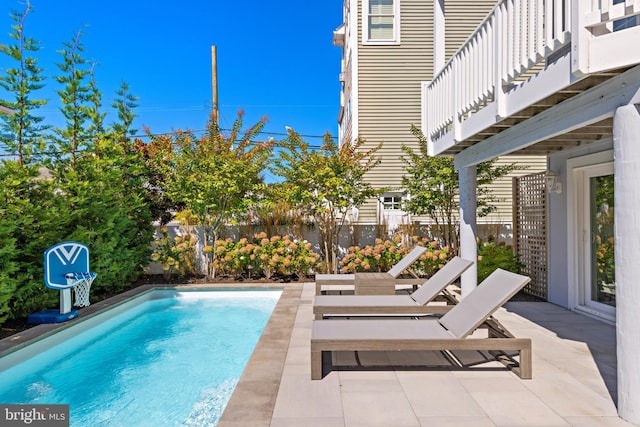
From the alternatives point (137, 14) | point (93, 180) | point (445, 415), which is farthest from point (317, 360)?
point (137, 14)

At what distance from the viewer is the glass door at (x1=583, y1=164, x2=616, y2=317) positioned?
5.89 m

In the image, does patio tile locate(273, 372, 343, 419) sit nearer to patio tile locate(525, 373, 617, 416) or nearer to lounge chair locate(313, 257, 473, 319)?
lounge chair locate(313, 257, 473, 319)

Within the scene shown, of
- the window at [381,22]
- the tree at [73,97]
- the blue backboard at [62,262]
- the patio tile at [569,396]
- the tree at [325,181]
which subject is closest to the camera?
the patio tile at [569,396]

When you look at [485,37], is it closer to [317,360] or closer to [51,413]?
[317,360]

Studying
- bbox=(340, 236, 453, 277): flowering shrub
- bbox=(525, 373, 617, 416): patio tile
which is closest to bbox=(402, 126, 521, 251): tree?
bbox=(340, 236, 453, 277): flowering shrub

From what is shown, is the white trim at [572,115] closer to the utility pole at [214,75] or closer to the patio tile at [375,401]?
the patio tile at [375,401]

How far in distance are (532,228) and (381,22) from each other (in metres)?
8.15

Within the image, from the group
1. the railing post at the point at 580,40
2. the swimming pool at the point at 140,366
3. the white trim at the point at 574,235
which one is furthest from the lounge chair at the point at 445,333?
the white trim at the point at 574,235

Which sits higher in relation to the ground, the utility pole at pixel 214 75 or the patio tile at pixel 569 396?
the utility pole at pixel 214 75

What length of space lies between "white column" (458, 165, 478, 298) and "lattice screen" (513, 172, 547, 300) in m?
1.57

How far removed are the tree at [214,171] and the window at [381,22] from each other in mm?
4767

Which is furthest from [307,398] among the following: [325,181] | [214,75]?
[214,75]

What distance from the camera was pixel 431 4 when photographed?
1277cm

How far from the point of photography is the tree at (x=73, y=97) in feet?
26.0
